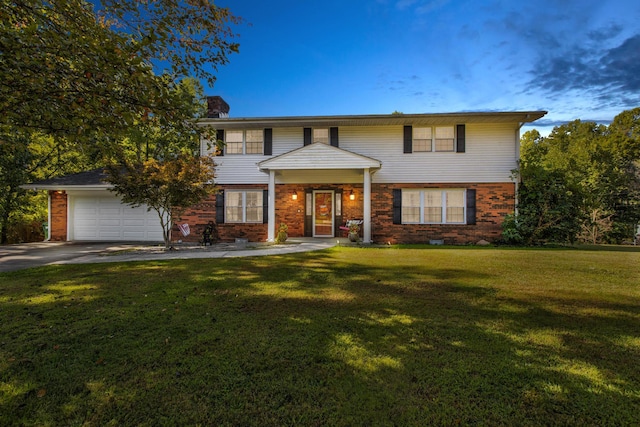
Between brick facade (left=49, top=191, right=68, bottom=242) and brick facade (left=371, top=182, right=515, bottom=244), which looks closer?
brick facade (left=371, top=182, right=515, bottom=244)

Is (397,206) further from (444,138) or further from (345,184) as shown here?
(444,138)

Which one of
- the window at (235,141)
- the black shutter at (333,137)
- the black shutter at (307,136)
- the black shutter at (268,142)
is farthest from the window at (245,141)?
the black shutter at (333,137)

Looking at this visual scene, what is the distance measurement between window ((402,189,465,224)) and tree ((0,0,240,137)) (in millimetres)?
10580

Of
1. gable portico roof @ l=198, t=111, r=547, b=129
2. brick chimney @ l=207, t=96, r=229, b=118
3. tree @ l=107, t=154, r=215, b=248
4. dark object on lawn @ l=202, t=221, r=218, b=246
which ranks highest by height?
brick chimney @ l=207, t=96, r=229, b=118

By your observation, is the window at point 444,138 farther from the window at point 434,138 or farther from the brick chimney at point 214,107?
the brick chimney at point 214,107

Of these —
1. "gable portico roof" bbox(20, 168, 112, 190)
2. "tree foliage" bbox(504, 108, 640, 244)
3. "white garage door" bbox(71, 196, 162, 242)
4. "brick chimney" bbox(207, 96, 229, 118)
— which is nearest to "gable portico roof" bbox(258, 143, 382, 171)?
"brick chimney" bbox(207, 96, 229, 118)

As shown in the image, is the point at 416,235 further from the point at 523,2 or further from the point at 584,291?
the point at 523,2

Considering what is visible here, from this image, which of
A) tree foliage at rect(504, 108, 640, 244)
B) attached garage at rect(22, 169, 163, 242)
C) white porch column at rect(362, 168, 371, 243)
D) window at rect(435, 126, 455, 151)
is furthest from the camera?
attached garage at rect(22, 169, 163, 242)

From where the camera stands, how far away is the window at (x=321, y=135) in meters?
13.8

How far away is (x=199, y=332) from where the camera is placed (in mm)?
3504

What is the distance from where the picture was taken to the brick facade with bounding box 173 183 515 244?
13031 mm

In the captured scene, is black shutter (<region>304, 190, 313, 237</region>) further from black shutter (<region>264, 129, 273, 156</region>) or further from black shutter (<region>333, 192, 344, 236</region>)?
black shutter (<region>264, 129, 273, 156</region>)

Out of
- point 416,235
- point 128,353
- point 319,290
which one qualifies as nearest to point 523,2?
point 416,235

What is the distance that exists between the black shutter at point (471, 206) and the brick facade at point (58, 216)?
18545mm
